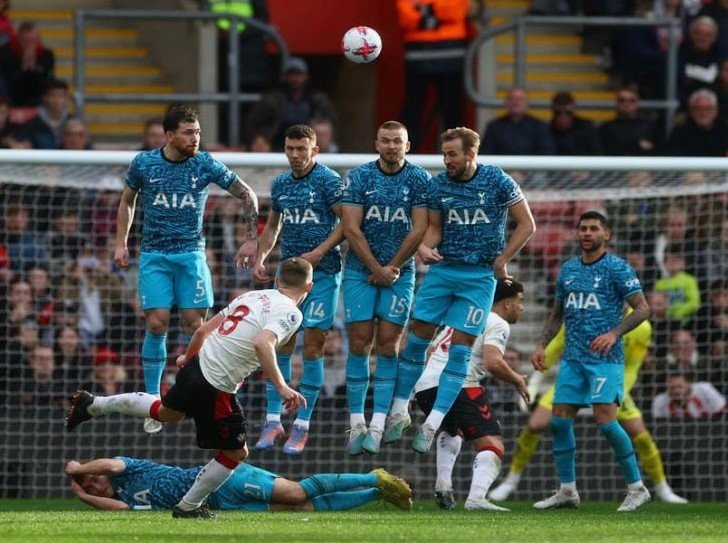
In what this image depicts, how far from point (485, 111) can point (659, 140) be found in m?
2.17

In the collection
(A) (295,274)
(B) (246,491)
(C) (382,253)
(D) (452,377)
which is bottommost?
(B) (246,491)

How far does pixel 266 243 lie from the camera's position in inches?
554

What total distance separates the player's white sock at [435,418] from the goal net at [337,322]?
9.72 feet

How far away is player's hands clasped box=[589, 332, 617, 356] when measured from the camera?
14492 millimetres

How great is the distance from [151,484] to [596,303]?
3.85 meters

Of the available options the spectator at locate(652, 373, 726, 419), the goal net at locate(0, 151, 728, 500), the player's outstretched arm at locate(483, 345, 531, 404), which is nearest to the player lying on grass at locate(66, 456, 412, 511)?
the player's outstretched arm at locate(483, 345, 531, 404)

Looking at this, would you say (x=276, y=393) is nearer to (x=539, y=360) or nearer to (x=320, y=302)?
(x=320, y=302)

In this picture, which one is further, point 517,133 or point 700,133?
point 700,133

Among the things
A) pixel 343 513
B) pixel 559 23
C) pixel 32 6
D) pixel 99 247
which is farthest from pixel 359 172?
pixel 32 6

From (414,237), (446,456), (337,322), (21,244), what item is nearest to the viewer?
(414,237)

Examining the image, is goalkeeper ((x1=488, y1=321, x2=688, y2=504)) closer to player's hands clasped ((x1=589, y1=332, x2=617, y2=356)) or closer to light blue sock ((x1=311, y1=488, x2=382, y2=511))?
player's hands clasped ((x1=589, y1=332, x2=617, y2=356))

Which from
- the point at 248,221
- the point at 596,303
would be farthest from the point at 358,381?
the point at 596,303

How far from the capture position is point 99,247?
682 inches

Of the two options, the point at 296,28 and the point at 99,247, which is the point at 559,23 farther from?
the point at 99,247
